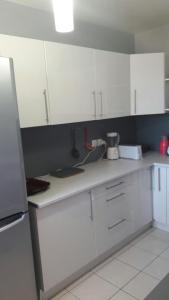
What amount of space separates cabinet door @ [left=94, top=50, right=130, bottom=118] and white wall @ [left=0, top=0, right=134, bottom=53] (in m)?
0.34

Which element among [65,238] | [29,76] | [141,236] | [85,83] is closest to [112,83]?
[85,83]

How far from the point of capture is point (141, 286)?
196 centimetres

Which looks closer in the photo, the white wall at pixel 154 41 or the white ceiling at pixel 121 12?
the white ceiling at pixel 121 12

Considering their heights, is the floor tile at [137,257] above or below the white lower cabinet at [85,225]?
below

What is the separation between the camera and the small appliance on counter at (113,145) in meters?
2.89

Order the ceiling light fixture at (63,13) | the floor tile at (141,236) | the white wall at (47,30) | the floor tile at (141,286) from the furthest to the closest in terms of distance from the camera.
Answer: the floor tile at (141,236) → the white wall at (47,30) → the floor tile at (141,286) → the ceiling light fixture at (63,13)

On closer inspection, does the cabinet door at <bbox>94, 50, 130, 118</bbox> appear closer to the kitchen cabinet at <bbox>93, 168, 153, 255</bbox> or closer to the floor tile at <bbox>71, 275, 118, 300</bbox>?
the kitchen cabinet at <bbox>93, 168, 153, 255</bbox>

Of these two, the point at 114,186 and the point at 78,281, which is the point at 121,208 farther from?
the point at 78,281

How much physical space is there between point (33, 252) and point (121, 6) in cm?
227

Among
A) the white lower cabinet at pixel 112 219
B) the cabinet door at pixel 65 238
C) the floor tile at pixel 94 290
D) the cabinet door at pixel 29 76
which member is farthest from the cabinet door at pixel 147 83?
the floor tile at pixel 94 290

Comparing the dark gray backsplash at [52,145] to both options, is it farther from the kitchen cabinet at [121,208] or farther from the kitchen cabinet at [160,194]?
the kitchen cabinet at [160,194]

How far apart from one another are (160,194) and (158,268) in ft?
2.63

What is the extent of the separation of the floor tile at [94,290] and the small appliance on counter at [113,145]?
1344mm

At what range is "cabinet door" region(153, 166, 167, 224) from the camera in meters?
2.64
